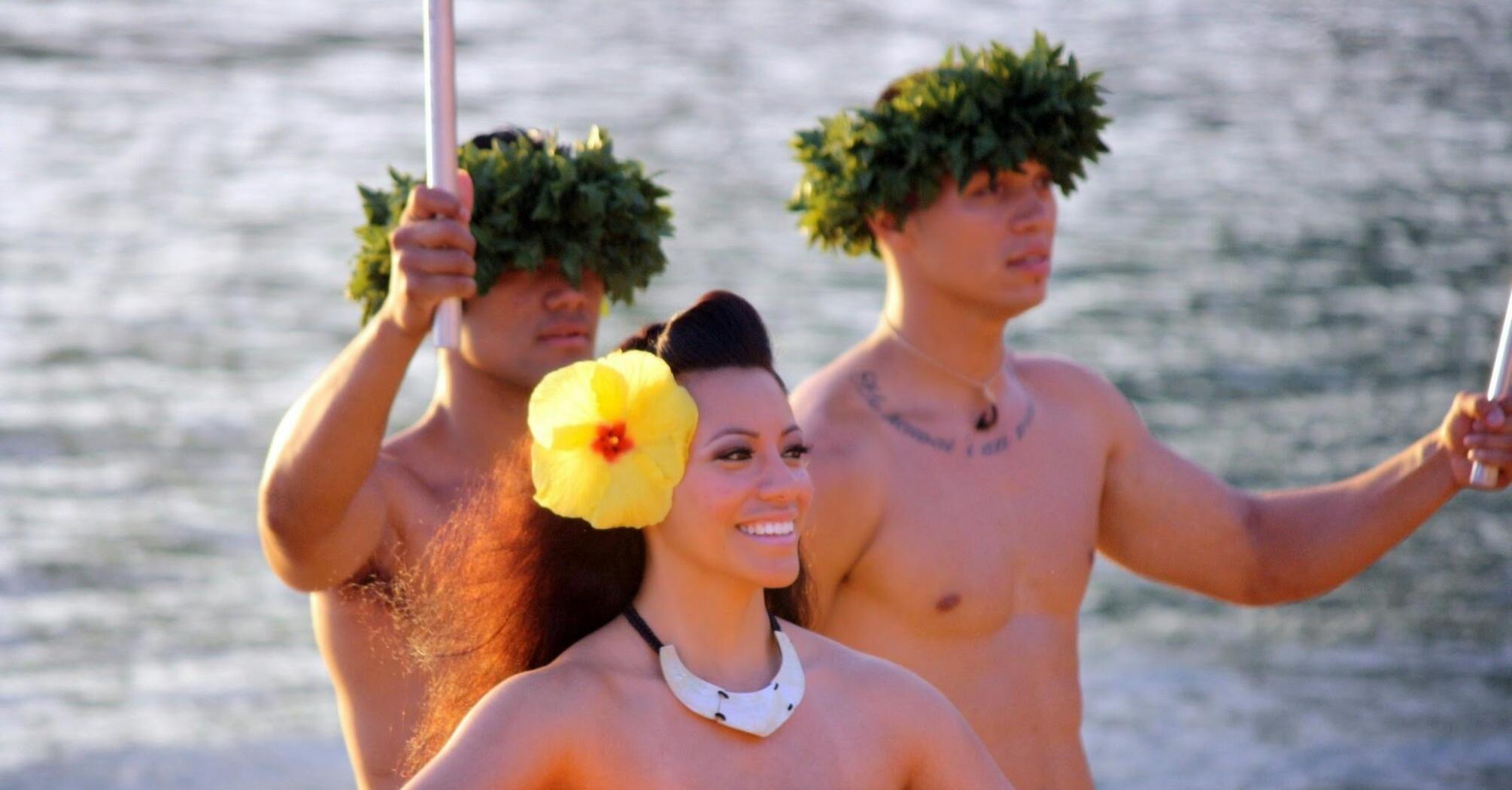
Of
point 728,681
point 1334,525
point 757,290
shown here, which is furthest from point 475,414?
point 757,290

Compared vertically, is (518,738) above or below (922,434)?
above

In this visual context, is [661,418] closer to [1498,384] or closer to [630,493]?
[630,493]

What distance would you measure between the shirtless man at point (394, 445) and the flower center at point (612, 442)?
1.82 feet

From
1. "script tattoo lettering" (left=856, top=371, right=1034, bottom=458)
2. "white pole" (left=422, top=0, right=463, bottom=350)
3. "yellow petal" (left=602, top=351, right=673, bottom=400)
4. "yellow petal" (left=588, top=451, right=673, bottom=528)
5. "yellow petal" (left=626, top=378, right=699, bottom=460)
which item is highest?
"white pole" (left=422, top=0, right=463, bottom=350)

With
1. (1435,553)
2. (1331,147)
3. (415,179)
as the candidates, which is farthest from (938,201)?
(1331,147)

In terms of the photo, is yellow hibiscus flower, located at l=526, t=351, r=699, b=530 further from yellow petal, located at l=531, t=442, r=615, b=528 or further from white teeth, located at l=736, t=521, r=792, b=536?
white teeth, located at l=736, t=521, r=792, b=536

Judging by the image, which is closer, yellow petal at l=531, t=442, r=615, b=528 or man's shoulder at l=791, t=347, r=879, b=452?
yellow petal at l=531, t=442, r=615, b=528

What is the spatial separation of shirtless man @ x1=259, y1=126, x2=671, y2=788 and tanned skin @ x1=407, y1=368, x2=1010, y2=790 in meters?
0.65

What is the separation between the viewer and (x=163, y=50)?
674 inches

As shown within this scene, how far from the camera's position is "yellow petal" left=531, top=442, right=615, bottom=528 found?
3.54 meters

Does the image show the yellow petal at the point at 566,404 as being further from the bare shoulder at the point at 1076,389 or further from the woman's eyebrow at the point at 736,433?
the bare shoulder at the point at 1076,389

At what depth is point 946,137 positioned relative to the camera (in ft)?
17.6

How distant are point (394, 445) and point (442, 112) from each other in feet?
4.35

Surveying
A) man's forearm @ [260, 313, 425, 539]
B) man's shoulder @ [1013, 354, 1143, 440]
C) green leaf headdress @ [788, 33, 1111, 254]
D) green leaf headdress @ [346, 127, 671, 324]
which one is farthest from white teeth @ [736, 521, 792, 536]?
man's shoulder @ [1013, 354, 1143, 440]
